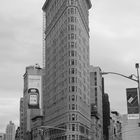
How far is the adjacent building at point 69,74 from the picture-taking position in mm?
163500

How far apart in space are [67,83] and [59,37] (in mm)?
27378

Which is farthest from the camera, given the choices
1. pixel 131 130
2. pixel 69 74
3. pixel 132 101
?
pixel 69 74

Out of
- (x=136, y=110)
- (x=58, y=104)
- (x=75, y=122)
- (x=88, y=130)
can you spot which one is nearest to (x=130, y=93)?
(x=136, y=110)

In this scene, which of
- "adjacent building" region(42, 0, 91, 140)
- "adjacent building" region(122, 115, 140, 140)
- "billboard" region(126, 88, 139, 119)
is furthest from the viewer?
"adjacent building" region(42, 0, 91, 140)

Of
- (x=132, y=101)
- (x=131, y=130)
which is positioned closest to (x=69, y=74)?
(x=131, y=130)

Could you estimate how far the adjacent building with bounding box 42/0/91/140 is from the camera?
16350 centimetres

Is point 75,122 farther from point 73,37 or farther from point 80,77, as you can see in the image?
point 73,37

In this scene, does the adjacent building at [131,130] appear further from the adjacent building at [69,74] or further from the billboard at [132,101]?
the adjacent building at [69,74]

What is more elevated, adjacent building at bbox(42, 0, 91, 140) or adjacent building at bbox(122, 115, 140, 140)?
adjacent building at bbox(42, 0, 91, 140)

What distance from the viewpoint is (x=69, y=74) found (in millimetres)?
165875

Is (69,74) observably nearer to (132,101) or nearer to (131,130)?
(131,130)

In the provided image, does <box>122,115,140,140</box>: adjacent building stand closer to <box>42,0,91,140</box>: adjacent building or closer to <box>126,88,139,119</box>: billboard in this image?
<box>126,88,139,119</box>: billboard

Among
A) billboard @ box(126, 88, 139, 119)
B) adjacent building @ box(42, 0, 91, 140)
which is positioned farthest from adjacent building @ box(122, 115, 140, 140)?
adjacent building @ box(42, 0, 91, 140)

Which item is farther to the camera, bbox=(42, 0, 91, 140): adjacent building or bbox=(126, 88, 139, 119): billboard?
bbox=(42, 0, 91, 140): adjacent building
